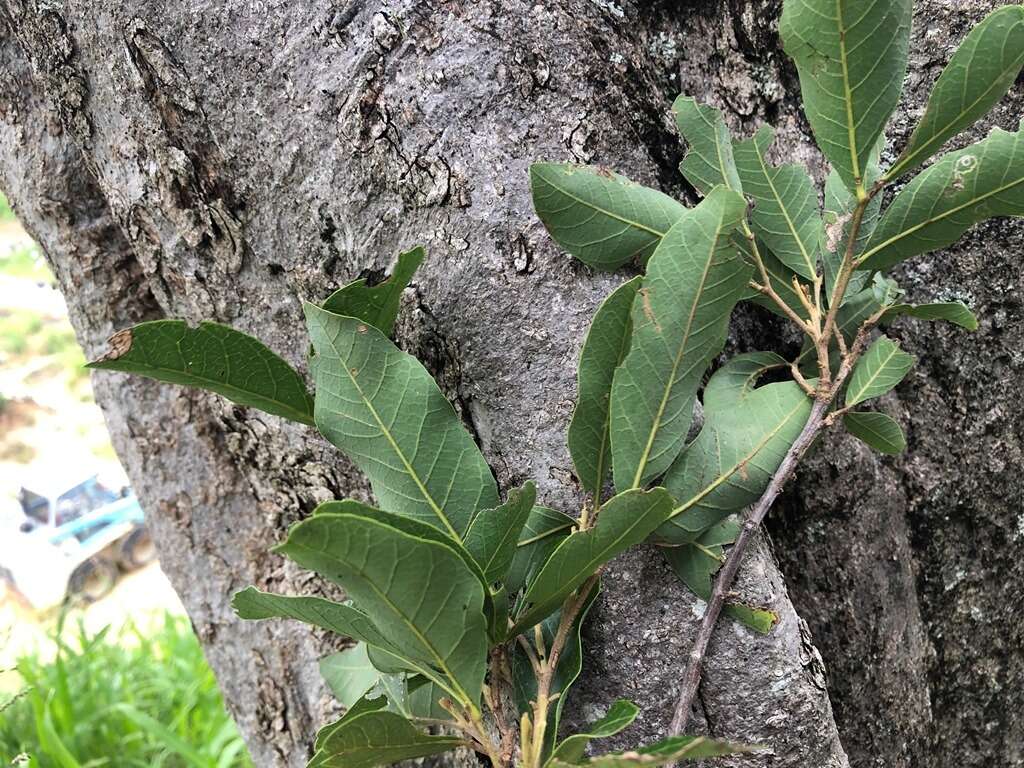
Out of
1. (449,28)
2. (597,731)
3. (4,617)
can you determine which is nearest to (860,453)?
(597,731)

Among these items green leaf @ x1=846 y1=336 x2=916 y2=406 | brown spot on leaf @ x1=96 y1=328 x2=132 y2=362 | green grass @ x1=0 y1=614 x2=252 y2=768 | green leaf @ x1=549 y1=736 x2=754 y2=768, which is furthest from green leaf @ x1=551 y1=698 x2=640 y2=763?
green grass @ x1=0 y1=614 x2=252 y2=768

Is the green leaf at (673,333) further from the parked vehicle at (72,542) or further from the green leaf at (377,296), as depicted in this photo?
the parked vehicle at (72,542)

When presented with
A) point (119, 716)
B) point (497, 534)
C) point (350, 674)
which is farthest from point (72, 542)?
point (497, 534)

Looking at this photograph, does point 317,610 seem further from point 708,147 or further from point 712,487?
point 708,147

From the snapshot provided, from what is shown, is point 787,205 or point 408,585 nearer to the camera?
point 408,585

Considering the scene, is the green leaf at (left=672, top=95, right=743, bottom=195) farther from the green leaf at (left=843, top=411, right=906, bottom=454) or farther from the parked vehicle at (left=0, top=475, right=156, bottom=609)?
the parked vehicle at (left=0, top=475, right=156, bottom=609)

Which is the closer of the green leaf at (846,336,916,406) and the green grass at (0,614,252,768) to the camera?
the green leaf at (846,336,916,406)
